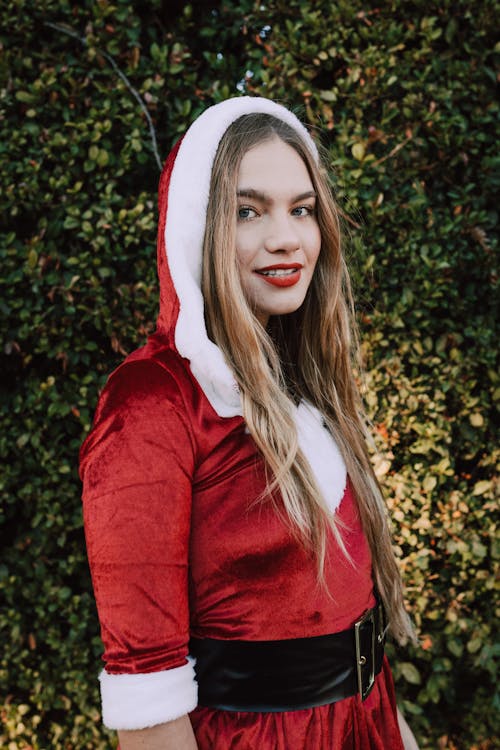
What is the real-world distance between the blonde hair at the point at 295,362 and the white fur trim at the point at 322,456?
0.16ft

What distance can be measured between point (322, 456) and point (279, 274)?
450 millimetres

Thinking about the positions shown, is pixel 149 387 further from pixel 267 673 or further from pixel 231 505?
pixel 267 673

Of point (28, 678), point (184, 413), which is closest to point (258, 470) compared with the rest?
point (184, 413)

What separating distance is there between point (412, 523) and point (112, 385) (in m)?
1.69

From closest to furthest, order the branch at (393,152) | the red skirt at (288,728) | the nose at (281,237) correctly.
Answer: the red skirt at (288,728) < the nose at (281,237) < the branch at (393,152)

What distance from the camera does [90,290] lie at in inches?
95.3

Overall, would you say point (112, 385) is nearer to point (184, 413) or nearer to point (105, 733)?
point (184, 413)

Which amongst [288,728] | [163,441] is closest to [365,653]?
[288,728]

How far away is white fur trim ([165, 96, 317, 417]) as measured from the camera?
4.14 feet

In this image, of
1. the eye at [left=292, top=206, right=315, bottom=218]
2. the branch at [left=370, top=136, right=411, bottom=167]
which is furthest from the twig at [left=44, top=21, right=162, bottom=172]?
the eye at [left=292, top=206, right=315, bottom=218]

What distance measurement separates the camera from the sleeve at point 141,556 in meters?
1.06

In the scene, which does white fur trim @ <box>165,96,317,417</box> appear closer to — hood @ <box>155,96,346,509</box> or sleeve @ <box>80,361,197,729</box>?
hood @ <box>155,96,346,509</box>

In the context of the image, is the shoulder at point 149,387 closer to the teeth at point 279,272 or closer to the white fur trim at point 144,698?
the teeth at point 279,272

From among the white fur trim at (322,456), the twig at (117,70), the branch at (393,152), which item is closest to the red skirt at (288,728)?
the white fur trim at (322,456)
